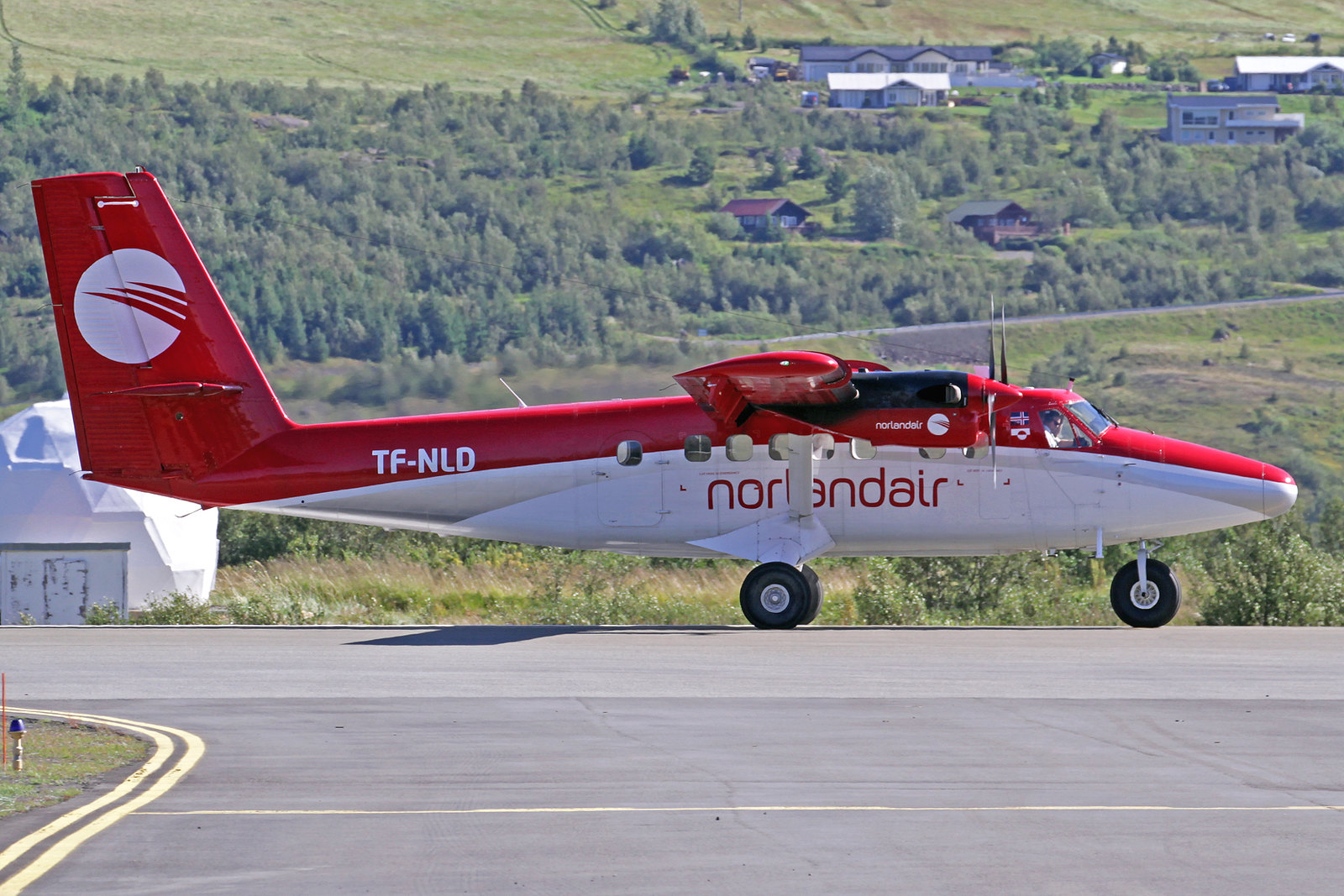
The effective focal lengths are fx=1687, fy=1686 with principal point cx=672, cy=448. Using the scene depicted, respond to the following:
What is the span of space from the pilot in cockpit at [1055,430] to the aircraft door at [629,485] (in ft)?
17.2

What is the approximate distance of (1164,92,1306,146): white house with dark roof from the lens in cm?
17838

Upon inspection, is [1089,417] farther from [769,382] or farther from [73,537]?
[73,537]

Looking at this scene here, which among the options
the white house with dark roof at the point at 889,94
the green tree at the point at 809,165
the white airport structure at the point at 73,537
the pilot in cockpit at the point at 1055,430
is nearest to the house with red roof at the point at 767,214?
the green tree at the point at 809,165

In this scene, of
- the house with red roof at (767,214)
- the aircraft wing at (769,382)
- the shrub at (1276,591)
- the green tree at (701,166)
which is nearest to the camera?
the aircraft wing at (769,382)

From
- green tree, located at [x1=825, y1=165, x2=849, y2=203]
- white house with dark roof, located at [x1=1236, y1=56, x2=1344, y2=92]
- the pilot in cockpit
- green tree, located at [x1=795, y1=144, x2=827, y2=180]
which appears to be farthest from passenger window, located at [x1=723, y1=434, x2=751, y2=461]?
white house with dark roof, located at [x1=1236, y1=56, x2=1344, y2=92]

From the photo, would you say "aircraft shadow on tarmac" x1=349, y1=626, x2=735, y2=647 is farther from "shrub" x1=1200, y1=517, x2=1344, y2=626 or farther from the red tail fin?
"shrub" x1=1200, y1=517, x2=1344, y2=626

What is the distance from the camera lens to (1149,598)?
22.7 metres

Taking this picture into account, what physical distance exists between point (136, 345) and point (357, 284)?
74.6 m

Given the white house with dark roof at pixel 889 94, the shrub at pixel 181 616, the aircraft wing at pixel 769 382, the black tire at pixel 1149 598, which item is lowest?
the shrub at pixel 181 616

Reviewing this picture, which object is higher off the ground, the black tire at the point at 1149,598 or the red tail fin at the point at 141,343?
the red tail fin at the point at 141,343

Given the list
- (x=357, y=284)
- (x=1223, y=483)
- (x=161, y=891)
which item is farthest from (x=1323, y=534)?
(x=357, y=284)

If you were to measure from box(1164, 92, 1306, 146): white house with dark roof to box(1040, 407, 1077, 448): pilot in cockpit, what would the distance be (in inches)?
6470

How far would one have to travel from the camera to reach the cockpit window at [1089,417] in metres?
22.9

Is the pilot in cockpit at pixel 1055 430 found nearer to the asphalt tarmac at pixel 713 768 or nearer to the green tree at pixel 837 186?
the asphalt tarmac at pixel 713 768
